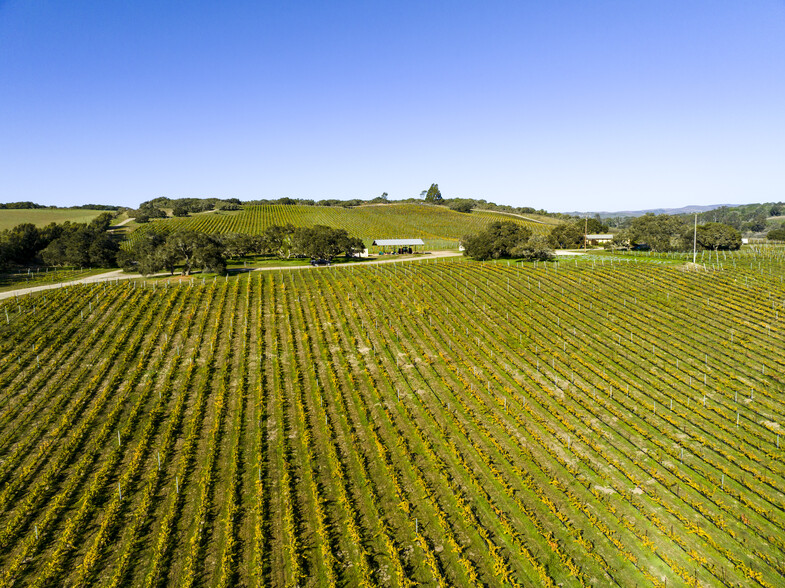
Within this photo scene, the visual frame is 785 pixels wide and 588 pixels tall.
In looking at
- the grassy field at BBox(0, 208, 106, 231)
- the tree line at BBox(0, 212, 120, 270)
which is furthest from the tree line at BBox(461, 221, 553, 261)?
the grassy field at BBox(0, 208, 106, 231)

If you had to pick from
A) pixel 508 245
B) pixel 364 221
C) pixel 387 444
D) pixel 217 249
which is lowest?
pixel 387 444

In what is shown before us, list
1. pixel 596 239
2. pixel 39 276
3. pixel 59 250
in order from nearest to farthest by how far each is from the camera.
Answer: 1. pixel 39 276
2. pixel 59 250
3. pixel 596 239

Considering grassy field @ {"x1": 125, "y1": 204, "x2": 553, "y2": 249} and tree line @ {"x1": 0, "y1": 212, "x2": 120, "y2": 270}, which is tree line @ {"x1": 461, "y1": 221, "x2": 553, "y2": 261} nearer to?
grassy field @ {"x1": 125, "y1": 204, "x2": 553, "y2": 249}

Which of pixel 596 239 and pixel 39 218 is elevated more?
pixel 39 218

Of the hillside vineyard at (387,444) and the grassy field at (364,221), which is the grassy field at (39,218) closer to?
the grassy field at (364,221)

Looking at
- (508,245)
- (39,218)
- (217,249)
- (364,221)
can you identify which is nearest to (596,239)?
(508,245)

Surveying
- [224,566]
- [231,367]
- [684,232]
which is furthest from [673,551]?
[684,232]

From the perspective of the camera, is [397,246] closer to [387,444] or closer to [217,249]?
[217,249]
